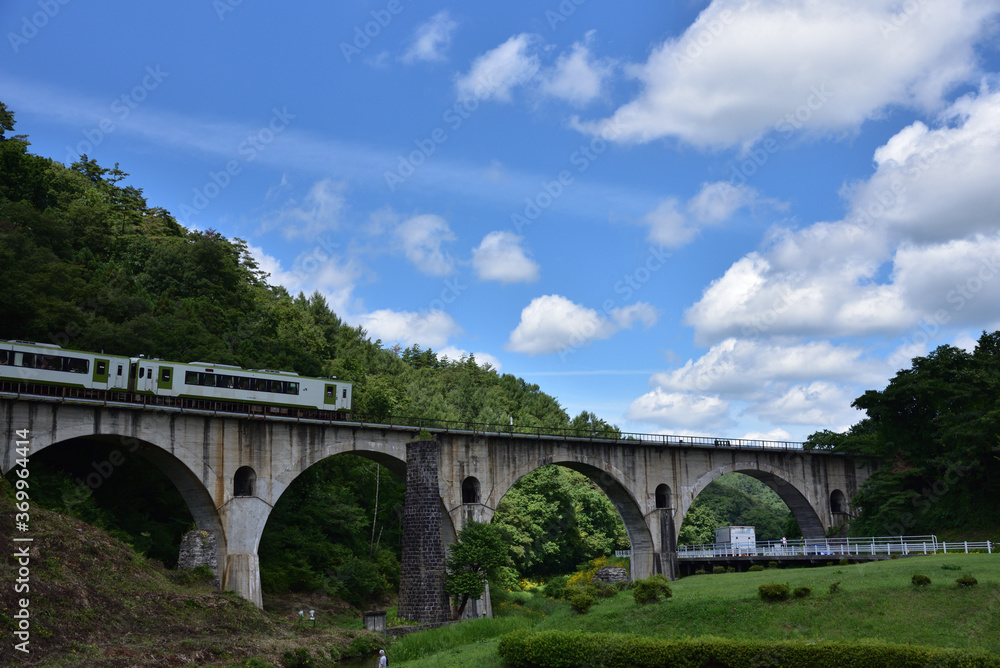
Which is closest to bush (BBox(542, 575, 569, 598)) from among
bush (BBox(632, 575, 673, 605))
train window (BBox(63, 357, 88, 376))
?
bush (BBox(632, 575, 673, 605))

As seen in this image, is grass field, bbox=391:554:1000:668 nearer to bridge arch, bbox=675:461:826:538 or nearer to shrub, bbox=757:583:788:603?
shrub, bbox=757:583:788:603

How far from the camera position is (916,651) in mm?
24312

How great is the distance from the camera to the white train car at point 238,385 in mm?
40906

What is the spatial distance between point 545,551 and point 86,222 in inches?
1881

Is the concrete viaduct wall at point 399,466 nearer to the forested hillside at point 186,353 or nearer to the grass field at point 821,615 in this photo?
the forested hillside at point 186,353

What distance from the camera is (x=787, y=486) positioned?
66.4 meters

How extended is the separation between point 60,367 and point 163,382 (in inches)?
188

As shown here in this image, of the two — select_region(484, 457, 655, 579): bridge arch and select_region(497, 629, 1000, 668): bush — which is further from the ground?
select_region(484, 457, 655, 579): bridge arch

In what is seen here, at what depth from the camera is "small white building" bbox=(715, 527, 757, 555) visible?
58.0 m

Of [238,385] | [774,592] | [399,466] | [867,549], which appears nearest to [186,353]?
[238,385]

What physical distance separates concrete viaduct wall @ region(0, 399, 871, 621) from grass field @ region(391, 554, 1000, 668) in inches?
314

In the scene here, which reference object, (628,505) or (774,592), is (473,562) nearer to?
(774,592)

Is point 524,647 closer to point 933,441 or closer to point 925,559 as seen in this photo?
point 925,559

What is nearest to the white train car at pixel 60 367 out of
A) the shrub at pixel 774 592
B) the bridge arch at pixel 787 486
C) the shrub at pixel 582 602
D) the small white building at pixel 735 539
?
the shrub at pixel 582 602
